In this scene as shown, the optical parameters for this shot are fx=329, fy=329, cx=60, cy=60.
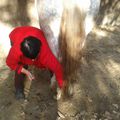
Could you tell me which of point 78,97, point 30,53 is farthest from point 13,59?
point 78,97

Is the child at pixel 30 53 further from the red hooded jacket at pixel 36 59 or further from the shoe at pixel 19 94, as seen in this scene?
the shoe at pixel 19 94

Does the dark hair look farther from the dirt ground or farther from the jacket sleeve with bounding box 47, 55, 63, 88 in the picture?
the dirt ground

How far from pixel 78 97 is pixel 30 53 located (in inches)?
25.9

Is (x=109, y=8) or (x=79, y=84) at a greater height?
(x=109, y=8)

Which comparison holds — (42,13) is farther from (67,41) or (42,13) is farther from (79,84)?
(79,84)

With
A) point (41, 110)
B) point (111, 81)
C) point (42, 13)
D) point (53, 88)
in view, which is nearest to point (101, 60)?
point (111, 81)

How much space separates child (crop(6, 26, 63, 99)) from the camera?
2.39m

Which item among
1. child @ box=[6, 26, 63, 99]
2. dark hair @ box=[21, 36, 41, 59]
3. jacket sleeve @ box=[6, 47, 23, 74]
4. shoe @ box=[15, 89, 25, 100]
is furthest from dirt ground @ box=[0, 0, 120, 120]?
dark hair @ box=[21, 36, 41, 59]

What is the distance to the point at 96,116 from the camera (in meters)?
2.62

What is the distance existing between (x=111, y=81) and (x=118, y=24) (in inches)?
52.7

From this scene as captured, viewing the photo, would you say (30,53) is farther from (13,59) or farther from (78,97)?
(78,97)

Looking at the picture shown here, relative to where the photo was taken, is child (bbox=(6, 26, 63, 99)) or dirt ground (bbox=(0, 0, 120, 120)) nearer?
child (bbox=(6, 26, 63, 99))

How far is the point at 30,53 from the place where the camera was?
2.38m

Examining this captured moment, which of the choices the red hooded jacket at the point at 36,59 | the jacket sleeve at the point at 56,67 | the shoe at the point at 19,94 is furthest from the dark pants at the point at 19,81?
the jacket sleeve at the point at 56,67
